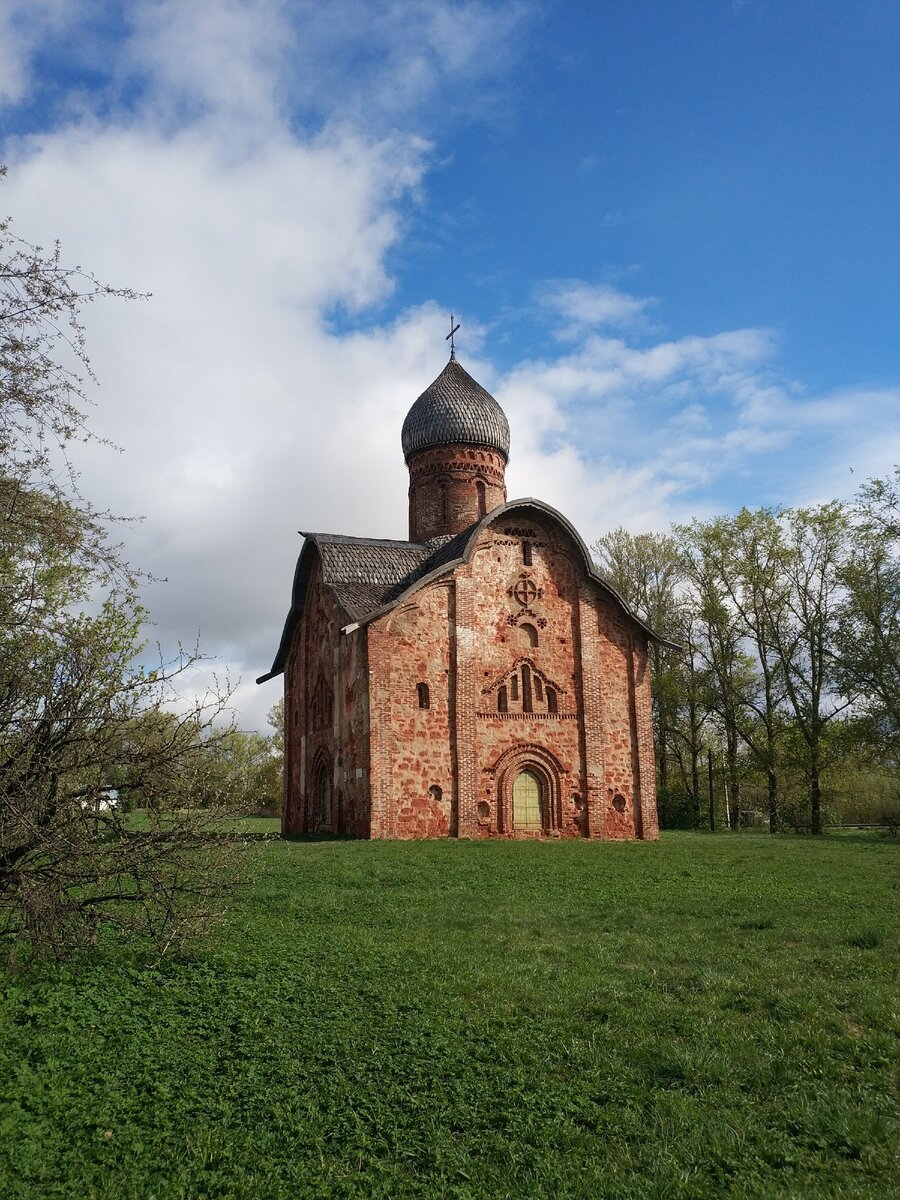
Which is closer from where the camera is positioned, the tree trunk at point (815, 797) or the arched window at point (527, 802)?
the arched window at point (527, 802)

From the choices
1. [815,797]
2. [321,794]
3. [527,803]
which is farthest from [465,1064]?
[815,797]

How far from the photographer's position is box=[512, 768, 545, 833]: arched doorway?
19.6 meters

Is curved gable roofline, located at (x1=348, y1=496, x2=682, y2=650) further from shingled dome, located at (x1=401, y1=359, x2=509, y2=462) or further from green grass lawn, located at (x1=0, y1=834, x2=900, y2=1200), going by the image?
green grass lawn, located at (x1=0, y1=834, x2=900, y2=1200)

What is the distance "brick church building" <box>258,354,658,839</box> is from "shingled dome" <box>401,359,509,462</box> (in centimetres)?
412

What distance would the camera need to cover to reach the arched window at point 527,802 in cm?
1964

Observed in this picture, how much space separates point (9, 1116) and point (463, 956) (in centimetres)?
376

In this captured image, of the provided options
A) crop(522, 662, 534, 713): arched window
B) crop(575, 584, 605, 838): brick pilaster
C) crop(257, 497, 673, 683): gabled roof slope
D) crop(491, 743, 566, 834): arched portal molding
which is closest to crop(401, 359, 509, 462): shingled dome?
crop(257, 497, 673, 683): gabled roof slope

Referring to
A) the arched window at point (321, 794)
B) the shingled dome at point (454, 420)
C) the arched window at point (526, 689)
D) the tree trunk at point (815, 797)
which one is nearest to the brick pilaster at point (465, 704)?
the arched window at point (526, 689)

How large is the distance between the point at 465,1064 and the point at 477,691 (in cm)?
1438

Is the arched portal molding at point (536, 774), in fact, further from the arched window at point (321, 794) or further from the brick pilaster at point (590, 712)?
the arched window at point (321, 794)

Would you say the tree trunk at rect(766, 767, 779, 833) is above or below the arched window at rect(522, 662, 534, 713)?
below

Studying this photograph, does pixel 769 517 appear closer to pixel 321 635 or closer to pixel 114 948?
pixel 321 635

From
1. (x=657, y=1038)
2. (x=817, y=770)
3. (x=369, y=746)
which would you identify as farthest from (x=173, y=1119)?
(x=817, y=770)

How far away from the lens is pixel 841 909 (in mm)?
9594
